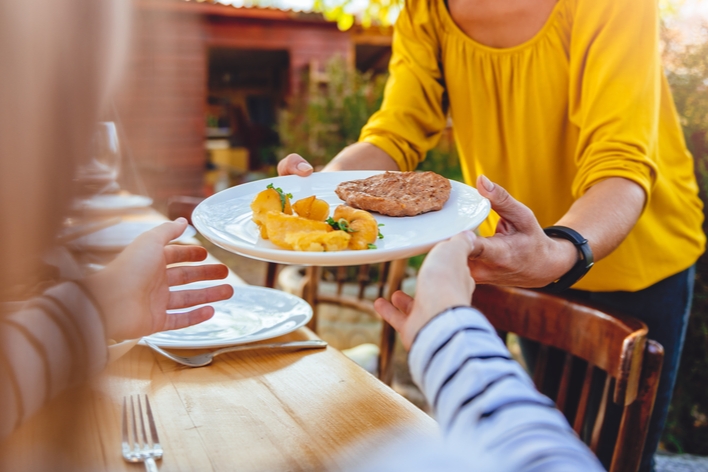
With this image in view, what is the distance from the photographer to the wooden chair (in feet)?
3.19

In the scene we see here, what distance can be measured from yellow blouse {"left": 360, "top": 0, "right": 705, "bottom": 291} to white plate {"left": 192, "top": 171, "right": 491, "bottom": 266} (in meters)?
0.38

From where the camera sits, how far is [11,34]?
1.57ft

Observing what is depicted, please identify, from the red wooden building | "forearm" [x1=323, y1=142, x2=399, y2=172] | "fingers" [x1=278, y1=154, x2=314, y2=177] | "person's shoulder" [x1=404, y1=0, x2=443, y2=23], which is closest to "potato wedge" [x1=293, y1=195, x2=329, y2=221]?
"fingers" [x1=278, y1=154, x2=314, y2=177]

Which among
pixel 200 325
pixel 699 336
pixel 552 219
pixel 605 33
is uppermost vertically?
pixel 605 33

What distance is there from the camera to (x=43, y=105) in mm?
504

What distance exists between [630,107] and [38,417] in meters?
1.16

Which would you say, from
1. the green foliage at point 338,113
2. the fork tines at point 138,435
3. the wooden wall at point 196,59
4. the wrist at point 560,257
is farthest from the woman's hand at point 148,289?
the wooden wall at point 196,59

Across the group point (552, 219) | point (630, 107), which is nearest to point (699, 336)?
point (552, 219)

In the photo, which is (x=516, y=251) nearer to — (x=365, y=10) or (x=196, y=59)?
(x=365, y=10)

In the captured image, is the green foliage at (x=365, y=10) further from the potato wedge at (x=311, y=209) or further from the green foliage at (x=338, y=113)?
the potato wedge at (x=311, y=209)

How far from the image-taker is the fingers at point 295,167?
1.14 m

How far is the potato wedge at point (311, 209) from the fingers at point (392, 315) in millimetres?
233

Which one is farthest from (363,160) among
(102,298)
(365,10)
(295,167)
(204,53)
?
(204,53)

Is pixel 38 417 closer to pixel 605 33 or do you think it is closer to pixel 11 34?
pixel 11 34
